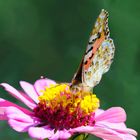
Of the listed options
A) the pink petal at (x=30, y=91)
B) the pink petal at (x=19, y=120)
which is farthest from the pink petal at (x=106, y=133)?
the pink petal at (x=30, y=91)

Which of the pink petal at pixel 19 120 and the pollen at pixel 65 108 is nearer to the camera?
the pink petal at pixel 19 120

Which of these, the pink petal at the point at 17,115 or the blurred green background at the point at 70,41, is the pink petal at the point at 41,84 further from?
the blurred green background at the point at 70,41

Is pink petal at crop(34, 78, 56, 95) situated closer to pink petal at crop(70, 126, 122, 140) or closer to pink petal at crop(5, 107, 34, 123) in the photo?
pink petal at crop(5, 107, 34, 123)

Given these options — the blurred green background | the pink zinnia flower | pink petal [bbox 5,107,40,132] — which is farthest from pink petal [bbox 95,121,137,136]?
the blurred green background

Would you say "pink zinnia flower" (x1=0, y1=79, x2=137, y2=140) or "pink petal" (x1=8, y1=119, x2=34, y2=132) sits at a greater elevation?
"pink zinnia flower" (x1=0, y1=79, x2=137, y2=140)

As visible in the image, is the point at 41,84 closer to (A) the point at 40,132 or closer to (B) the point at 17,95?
(B) the point at 17,95

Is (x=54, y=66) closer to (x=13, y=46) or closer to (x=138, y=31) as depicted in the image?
(x=13, y=46)

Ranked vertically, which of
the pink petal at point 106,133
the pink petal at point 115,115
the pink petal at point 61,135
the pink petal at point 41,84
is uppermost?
the pink petal at point 41,84
